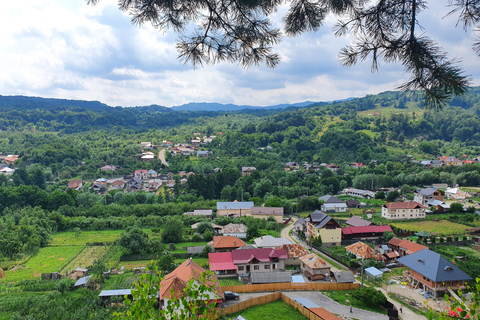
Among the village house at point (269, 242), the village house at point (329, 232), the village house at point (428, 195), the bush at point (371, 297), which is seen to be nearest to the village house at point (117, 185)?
the village house at point (269, 242)

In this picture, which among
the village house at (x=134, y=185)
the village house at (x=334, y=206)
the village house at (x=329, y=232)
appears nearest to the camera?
the village house at (x=329, y=232)

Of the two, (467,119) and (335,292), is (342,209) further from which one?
(467,119)

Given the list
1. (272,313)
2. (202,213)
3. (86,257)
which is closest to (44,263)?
(86,257)

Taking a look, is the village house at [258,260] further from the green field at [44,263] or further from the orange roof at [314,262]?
the green field at [44,263]

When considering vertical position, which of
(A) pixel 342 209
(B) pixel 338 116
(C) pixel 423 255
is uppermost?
(B) pixel 338 116

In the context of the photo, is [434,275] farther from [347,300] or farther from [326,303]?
[326,303]

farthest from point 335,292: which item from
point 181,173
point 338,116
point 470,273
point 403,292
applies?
point 338,116

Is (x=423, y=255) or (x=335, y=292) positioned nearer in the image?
(x=335, y=292)
